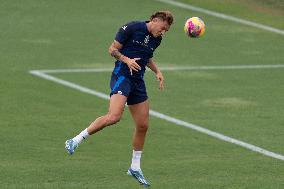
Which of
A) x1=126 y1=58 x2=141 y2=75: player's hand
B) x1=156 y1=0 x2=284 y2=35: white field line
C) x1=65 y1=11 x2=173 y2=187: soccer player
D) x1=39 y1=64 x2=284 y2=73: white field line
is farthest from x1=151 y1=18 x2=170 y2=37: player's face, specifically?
x1=156 y1=0 x2=284 y2=35: white field line

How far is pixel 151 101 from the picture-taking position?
2244 centimetres

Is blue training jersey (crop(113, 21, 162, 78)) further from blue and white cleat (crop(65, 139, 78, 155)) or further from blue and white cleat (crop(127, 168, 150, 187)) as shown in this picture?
blue and white cleat (crop(127, 168, 150, 187))

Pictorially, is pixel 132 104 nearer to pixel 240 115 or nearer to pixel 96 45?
pixel 240 115

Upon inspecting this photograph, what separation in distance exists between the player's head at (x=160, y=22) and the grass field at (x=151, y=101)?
7.00 ft

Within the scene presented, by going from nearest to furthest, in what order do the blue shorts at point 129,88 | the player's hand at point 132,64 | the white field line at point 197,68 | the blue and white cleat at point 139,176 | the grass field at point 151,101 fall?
the player's hand at point 132,64
the blue and white cleat at point 139,176
the blue shorts at point 129,88
the grass field at point 151,101
the white field line at point 197,68

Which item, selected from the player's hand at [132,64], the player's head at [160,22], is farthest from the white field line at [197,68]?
the player's hand at [132,64]

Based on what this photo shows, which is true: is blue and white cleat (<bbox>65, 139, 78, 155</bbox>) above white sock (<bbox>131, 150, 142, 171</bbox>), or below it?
above

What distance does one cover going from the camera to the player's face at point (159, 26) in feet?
50.2

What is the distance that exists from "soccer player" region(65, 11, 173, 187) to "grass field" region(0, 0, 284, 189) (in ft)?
2.31

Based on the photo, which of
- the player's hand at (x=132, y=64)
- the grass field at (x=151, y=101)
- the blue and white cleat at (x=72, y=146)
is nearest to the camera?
the player's hand at (x=132, y=64)

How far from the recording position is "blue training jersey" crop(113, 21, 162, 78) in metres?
15.4

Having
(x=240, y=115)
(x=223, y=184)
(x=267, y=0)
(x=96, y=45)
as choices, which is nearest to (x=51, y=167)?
(x=223, y=184)

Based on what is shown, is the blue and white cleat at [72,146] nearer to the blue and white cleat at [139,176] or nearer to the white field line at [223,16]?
the blue and white cleat at [139,176]

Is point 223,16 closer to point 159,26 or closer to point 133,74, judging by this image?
point 133,74
